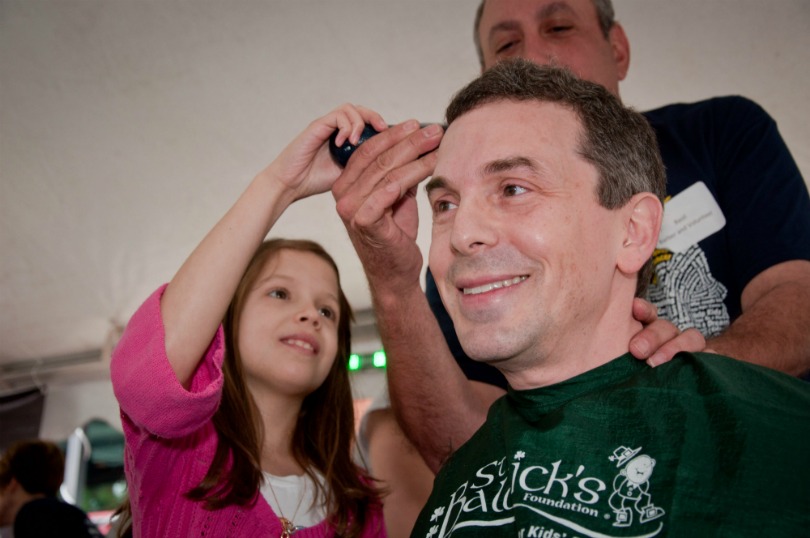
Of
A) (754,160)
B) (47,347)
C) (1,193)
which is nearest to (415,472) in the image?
(754,160)

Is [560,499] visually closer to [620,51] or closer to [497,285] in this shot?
[497,285]

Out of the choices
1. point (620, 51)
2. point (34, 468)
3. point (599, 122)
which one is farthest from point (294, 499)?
point (34, 468)

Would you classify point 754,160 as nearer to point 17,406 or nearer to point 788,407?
point 788,407

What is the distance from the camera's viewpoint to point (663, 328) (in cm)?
105

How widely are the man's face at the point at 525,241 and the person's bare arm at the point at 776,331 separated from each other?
266 millimetres

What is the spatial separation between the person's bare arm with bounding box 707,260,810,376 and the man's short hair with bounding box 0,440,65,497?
313cm

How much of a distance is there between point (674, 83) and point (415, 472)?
2243 millimetres

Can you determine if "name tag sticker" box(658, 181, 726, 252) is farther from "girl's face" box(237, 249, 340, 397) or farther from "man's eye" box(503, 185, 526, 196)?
"girl's face" box(237, 249, 340, 397)

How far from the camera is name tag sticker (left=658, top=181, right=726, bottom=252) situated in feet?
4.95

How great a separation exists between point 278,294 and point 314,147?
0.50 meters

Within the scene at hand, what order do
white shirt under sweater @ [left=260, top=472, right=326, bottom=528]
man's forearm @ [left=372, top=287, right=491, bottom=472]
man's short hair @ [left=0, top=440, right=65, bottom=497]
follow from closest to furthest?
1. white shirt under sweater @ [left=260, top=472, right=326, bottom=528]
2. man's forearm @ [left=372, top=287, right=491, bottom=472]
3. man's short hair @ [left=0, top=440, right=65, bottom=497]

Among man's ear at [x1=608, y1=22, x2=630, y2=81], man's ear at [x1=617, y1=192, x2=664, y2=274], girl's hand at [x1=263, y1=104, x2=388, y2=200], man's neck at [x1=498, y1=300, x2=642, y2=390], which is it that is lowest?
man's neck at [x1=498, y1=300, x2=642, y2=390]

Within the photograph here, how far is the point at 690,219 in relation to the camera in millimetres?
1521

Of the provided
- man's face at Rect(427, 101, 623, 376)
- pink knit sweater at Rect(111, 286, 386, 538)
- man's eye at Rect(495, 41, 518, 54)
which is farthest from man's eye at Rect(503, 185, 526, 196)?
man's eye at Rect(495, 41, 518, 54)
